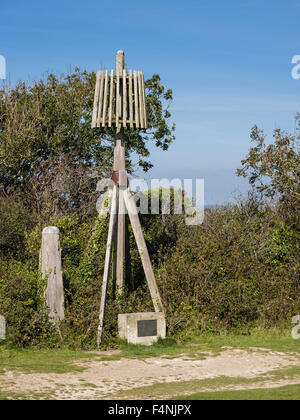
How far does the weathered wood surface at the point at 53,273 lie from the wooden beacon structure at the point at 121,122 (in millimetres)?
1322

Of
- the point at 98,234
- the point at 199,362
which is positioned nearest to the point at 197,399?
the point at 199,362

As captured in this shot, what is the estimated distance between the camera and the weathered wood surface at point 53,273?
476 inches

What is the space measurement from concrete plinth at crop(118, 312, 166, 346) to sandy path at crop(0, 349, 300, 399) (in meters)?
1.08

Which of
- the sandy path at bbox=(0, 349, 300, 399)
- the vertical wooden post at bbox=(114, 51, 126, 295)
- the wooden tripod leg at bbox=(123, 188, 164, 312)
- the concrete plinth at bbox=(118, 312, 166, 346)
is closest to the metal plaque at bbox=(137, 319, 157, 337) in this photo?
the concrete plinth at bbox=(118, 312, 166, 346)

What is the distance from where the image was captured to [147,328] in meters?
12.0

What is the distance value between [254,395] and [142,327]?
4.25 meters

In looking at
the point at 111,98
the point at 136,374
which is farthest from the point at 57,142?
the point at 136,374

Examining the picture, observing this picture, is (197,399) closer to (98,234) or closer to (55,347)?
(55,347)

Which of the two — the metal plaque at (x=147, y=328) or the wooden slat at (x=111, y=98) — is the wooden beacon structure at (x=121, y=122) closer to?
the wooden slat at (x=111, y=98)

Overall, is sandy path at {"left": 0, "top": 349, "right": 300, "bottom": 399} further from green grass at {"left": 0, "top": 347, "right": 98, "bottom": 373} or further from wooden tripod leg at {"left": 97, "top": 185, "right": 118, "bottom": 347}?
wooden tripod leg at {"left": 97, "top": 185, "right": 118, "bottom": 347}

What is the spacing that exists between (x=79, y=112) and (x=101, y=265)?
8.76 m

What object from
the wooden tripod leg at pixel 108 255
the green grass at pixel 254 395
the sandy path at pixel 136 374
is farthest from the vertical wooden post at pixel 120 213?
the green grass at pixel 254 395

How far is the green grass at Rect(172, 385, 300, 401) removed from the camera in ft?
25.9

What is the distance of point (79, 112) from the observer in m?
21.5
